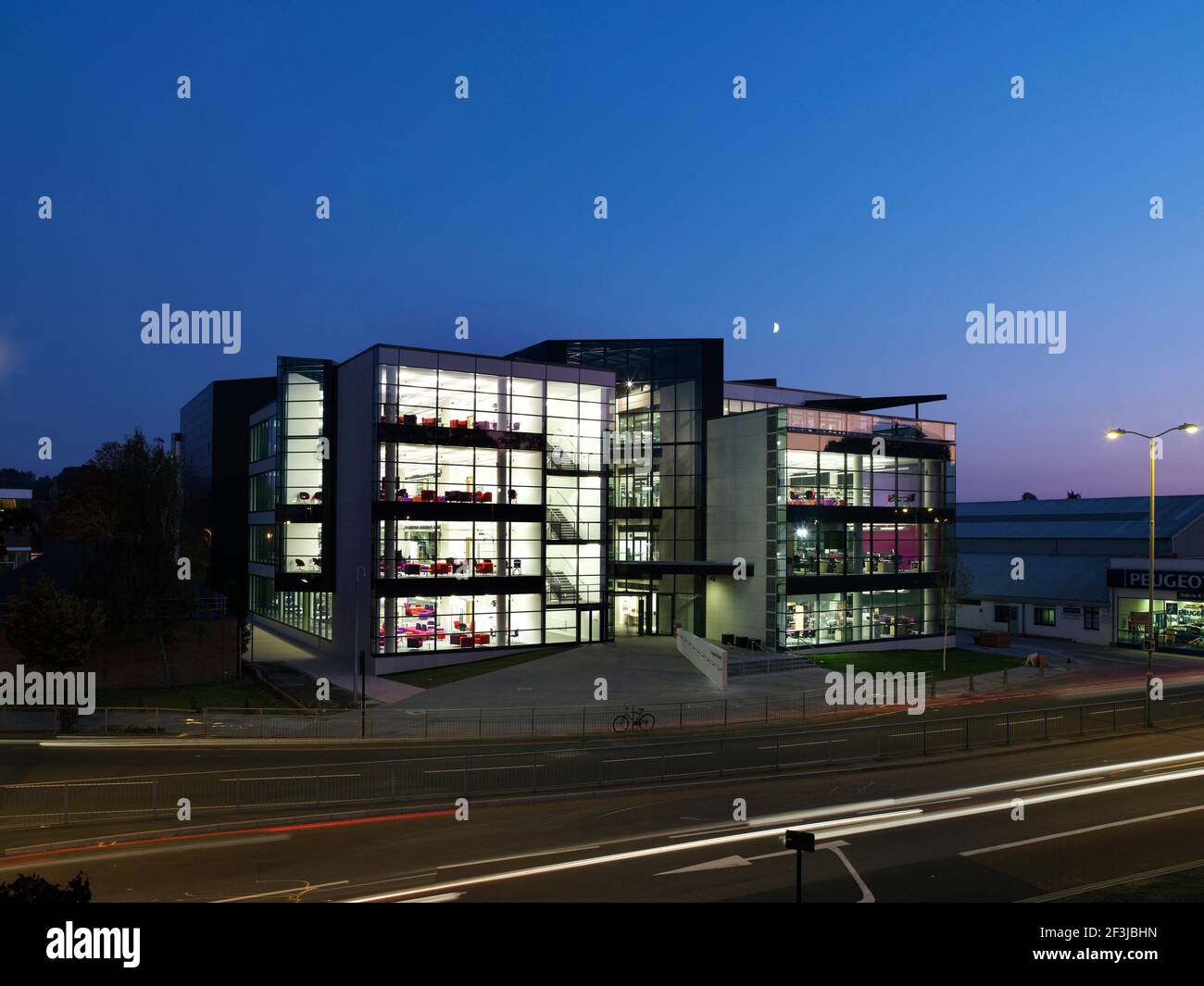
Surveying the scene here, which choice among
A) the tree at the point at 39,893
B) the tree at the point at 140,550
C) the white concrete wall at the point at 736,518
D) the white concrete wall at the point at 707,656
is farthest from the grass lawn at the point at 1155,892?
the white concrete wall at the point at 736,518

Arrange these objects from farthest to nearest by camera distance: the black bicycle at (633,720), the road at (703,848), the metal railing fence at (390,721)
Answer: the black bicycle at (633,720), the metal railing fence at (390,721), the road at (703,848)

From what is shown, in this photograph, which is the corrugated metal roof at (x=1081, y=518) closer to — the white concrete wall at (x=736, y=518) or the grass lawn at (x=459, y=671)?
the white concrete wall at (x=736, y=518)

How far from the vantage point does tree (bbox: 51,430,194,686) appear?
32.3 metres

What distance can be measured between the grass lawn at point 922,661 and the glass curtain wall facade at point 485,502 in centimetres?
1328

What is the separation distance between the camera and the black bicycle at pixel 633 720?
2791 cm

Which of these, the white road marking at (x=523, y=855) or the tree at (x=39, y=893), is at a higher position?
the tree at (x=39, y=893)

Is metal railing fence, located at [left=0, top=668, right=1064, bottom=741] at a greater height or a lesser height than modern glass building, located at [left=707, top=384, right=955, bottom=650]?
lesser

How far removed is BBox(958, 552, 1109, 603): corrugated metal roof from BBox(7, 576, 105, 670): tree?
45.9 m

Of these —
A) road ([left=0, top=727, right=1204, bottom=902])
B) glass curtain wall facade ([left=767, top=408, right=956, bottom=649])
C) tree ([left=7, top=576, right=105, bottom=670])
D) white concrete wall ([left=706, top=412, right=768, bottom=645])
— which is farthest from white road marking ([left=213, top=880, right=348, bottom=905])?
white concrete wall ([left=706, top=412, right=768, bottom=645])

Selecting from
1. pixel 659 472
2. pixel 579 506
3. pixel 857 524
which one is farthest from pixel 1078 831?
pixel 659 472

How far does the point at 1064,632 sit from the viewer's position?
55562 mm

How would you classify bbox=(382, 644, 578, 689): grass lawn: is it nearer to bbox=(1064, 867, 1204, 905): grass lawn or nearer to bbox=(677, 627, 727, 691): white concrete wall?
bbox=(677, 627, 727, 691): white concrete wall

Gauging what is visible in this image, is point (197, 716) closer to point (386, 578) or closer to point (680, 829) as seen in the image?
point (386, 578)

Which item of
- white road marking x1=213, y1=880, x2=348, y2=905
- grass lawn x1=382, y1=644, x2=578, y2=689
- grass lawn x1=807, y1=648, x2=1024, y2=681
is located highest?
white road marking x1=213, y1=880, x2=348, y2=905
